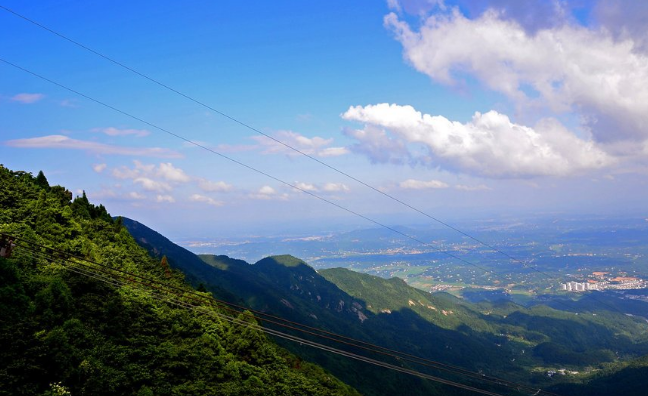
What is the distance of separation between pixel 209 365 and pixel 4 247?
66.3 feet

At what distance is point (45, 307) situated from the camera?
3017 cm

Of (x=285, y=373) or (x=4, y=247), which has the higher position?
(x=4, y=247)

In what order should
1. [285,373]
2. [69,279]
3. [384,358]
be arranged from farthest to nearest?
[384,358]
[285,373]
[69,279]

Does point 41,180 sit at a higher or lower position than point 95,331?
higher

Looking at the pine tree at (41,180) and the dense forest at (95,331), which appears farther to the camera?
the pine tree at (41,180)

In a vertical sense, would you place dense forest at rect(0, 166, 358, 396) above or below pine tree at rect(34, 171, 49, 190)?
below

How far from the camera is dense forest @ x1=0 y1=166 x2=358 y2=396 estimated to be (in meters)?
25.2

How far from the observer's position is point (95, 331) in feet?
107

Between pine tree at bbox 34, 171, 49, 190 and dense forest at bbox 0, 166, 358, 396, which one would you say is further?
pine tree at bbox 34, 171, 49, 190

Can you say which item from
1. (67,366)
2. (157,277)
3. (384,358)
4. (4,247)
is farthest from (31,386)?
(384,358)

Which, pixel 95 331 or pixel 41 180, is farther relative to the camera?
pixel 41 180

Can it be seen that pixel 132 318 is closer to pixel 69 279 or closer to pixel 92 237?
pixel 69 279

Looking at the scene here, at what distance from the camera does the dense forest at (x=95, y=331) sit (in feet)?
82.7

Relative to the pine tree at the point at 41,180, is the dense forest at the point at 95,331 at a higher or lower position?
lower
